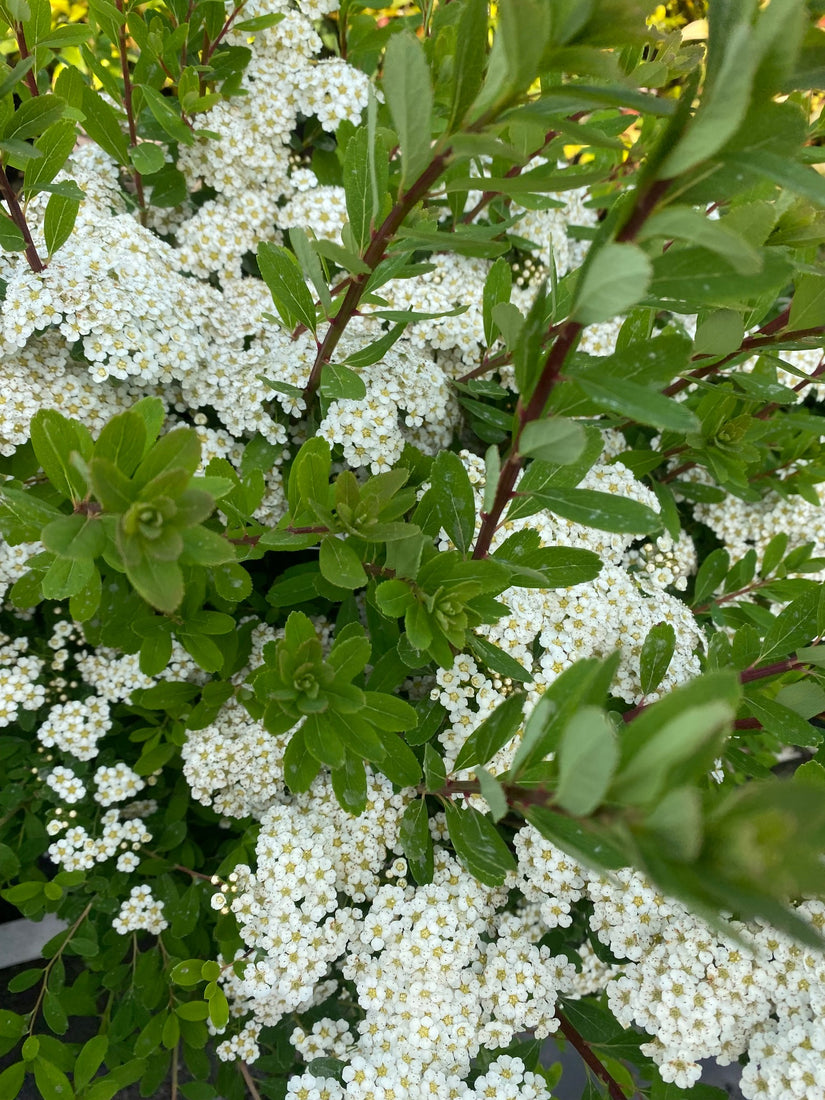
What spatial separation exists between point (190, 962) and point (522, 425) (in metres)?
0.82

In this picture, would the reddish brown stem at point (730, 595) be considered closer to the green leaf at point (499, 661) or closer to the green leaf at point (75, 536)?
the green leaf at point (499, 661)

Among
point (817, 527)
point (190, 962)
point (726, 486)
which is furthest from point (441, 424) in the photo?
point (190, 962)

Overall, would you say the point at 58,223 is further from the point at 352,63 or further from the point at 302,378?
the point at 352,63

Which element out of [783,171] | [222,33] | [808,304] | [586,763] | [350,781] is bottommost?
[350,781]

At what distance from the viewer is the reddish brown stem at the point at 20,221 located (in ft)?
2.96

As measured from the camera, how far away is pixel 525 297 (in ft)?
4.53

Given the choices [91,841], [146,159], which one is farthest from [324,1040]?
[146,159]

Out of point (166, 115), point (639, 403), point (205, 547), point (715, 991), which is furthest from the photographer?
point (166, 115)

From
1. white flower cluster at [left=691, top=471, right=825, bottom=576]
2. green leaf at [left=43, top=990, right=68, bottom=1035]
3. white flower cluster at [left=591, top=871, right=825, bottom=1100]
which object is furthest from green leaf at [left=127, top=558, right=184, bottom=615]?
white flower cluster at [left=691, top=471, right=825, bottom=576]

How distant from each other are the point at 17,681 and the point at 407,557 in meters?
0.65

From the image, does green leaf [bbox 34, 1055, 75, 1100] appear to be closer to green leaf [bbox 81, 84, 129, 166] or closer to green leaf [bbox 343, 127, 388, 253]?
green leaf [bbox 343, 127, 388, 253]

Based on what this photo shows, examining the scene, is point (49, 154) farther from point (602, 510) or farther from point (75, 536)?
point (602, 510)

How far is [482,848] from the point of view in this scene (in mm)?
791

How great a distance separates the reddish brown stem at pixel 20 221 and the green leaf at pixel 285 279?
293 millimetres
